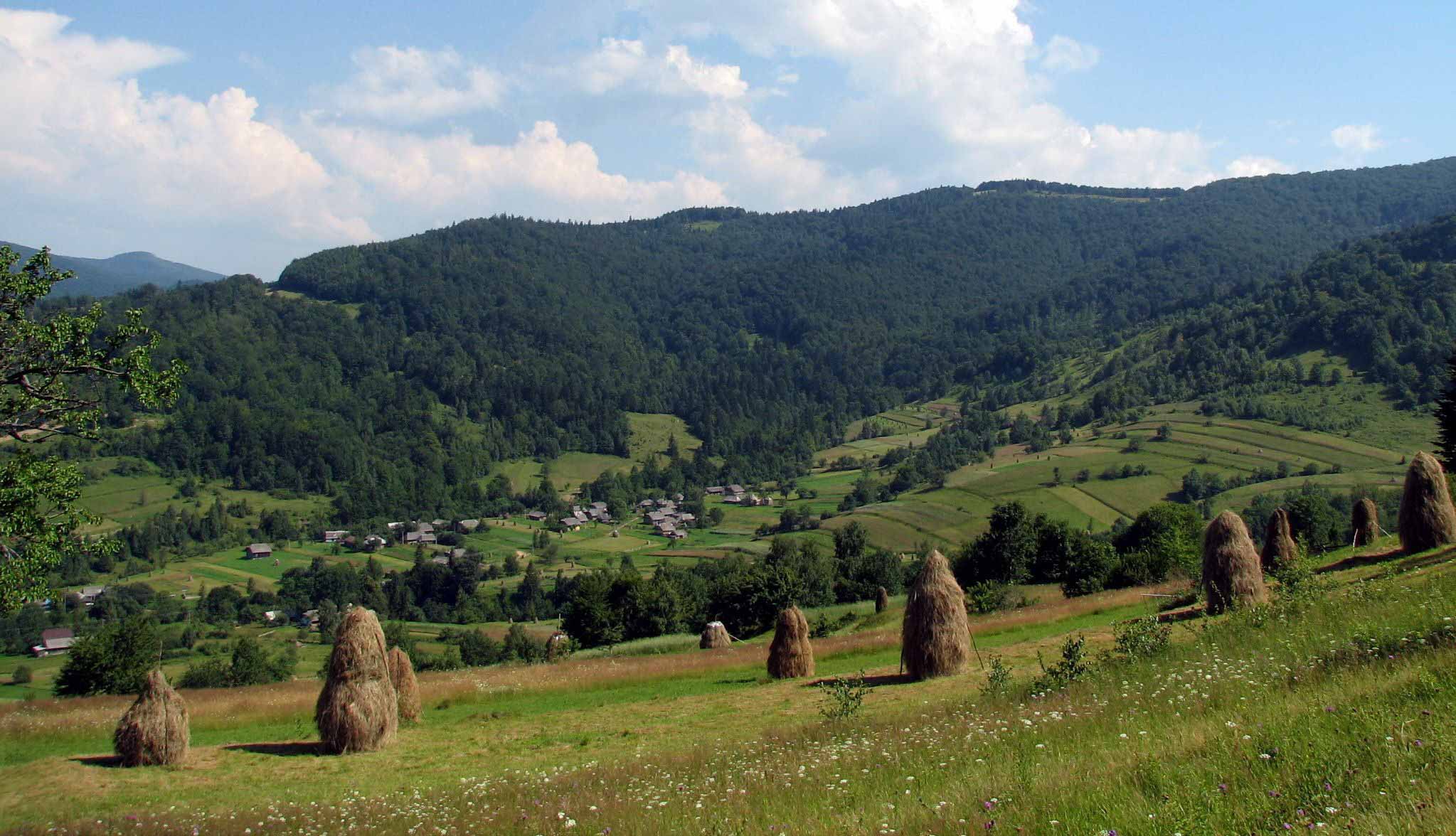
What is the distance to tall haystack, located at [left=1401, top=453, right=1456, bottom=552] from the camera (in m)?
29.7

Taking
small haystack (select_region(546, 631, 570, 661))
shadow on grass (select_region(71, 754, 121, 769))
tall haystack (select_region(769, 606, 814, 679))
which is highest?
shadow on grass (select_region(71, 754, 121, 769))

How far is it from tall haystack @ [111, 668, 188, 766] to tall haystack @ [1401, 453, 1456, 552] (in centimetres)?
3658

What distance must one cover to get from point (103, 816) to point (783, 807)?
12.2m

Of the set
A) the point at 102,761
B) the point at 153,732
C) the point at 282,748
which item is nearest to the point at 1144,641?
the point at 282,748

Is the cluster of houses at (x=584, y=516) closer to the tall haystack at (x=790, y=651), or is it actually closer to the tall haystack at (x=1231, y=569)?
the tall haystack at (x=790, y=651)

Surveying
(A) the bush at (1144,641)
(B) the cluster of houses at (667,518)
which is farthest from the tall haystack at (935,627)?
(B) the cluster of houses at (667,518)

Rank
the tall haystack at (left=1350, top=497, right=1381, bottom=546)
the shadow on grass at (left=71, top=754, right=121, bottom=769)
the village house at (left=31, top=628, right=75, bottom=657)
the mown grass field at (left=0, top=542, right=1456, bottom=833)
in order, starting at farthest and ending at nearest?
the village house at (left=31, top=628, right=75, bottom=657) → the tall haystack at (left=1350, top=497, right=1381, bottom=546) → the shadow on grass at (left=71, top=754, right=121, bottom=769) → the mown grass field at (left=0, top=542, right=1456, bottom=833)

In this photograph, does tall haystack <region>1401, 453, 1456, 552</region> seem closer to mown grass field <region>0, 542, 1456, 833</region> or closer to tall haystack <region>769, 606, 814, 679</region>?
mown grass field <region>0, 542, 1456, 833</region>

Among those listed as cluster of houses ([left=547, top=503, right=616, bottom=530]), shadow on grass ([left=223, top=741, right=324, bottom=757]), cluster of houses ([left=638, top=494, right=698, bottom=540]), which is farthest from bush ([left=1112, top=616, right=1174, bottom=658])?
cluster of houses ([left=547, top=503, right=616, bottom=530])

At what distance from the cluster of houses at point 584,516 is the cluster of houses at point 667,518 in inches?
315

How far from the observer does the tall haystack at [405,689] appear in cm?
2550

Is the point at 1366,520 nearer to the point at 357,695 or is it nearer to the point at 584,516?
the point at 357,695

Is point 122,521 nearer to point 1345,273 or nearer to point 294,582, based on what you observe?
point 294,582

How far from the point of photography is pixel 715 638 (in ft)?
145
